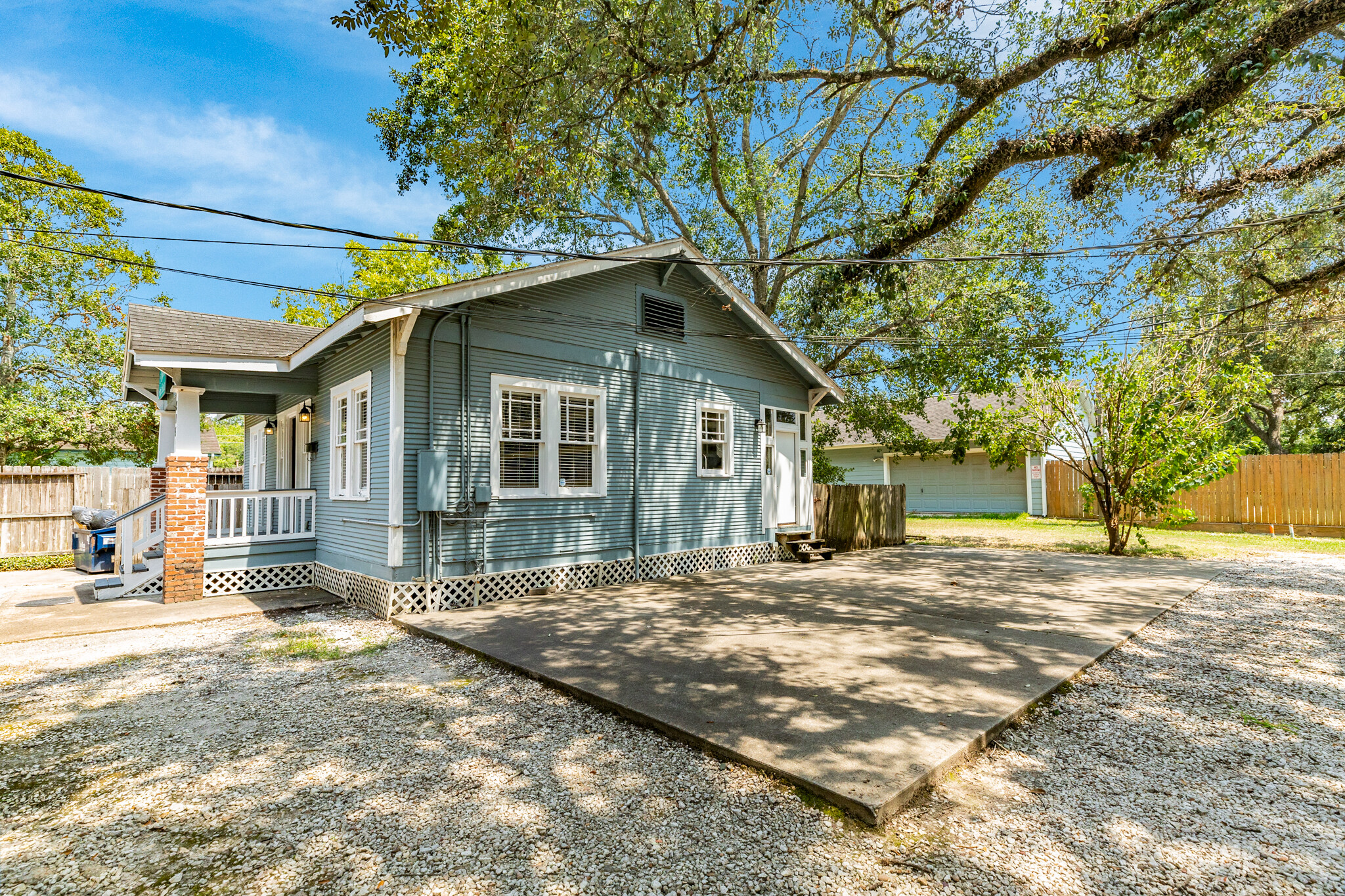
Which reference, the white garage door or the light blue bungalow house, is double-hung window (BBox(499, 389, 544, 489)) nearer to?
the light blue bungalow house

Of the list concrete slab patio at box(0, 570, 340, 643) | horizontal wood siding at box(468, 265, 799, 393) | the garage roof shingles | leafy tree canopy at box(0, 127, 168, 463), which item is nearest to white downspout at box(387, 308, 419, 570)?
horizontal wood siding at box(468, 265, 799, 393)

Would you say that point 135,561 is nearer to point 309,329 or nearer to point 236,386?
point 236,386

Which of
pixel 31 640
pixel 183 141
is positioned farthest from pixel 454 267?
pixel 31 640

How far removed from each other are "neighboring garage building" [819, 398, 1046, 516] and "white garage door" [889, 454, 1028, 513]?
2cm

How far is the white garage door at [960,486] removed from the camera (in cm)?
2239

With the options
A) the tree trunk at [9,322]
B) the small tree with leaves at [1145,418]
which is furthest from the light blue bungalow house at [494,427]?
the tree trunk at [9,322]

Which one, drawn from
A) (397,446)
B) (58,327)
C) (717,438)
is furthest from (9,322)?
(717,438)

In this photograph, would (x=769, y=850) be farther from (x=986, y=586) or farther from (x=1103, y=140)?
(x=1103, y=140)

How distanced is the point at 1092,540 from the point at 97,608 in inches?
745

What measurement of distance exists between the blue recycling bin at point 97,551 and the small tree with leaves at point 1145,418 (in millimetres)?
17799

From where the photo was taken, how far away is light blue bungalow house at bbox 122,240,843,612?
742 centimetres

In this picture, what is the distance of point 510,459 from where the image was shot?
8266 mm

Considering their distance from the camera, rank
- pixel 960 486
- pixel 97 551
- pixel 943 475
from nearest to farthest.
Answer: pixel 97 551
pixel 960 486
pixel 943 475

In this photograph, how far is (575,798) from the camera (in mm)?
3133
